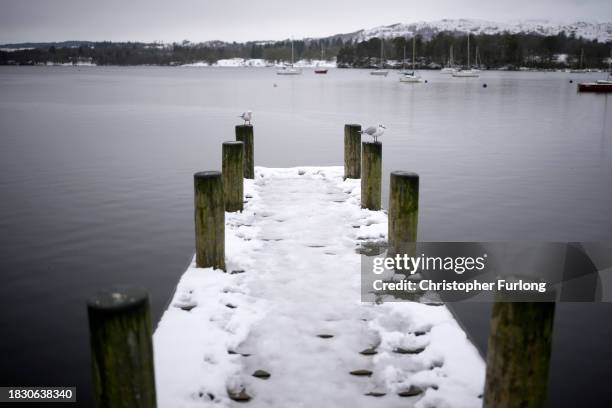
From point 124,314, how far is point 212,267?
382 centimetres

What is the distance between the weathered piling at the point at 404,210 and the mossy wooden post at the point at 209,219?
2364 millimetres

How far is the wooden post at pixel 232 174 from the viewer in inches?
412

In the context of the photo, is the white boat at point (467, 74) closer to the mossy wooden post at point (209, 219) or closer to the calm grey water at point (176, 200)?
the calm grey water at point (176, 200)

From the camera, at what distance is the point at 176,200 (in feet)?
52.0

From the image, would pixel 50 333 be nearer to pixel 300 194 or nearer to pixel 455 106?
pixel 300 194

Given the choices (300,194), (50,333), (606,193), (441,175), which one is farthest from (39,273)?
(606,193)

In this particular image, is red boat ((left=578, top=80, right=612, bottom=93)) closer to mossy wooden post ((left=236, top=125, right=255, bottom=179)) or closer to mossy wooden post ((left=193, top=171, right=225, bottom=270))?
mossy wooden post ((left=236, top=125, right=255, bottom=179))

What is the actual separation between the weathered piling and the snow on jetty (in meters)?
0.70

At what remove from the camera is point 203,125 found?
35.1 meters

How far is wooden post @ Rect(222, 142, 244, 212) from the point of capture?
10469 mm

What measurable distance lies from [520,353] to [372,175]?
22.7 ft

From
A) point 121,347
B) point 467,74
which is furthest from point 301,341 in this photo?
point 467,74

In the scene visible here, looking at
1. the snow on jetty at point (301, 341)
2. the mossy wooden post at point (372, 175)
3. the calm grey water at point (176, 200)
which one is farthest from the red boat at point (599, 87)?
the snow on jetty at point (301, 341)

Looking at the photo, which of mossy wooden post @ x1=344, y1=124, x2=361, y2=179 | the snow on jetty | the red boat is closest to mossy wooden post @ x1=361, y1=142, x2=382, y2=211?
the snow on jetty
